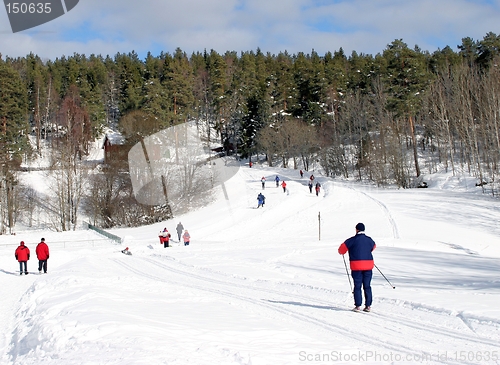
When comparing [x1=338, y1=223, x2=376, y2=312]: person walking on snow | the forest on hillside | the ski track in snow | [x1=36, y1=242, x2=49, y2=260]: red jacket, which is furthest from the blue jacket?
the forest on hillside

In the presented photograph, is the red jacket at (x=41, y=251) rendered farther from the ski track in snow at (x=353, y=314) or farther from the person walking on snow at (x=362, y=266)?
the person walking on snow at (x=362, y=266)

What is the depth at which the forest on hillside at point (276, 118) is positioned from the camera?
137 feet

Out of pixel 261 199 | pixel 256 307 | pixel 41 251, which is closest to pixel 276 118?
pixel 261 199

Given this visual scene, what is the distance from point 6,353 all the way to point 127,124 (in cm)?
3205

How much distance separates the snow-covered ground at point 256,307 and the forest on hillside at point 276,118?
19.4 meters

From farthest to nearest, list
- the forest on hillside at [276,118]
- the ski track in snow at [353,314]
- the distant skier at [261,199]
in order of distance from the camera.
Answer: the forest on hillside at [276,118] < the distant skier at [261,199] < the ski track in snow at [353,314]

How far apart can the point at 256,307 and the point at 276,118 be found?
67.4 meters

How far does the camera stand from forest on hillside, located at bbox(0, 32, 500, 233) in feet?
137

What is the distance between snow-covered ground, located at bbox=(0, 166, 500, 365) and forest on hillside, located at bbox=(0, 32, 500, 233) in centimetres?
1936

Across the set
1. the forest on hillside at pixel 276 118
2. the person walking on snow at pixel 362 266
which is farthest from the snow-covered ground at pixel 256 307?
the forest on hillside at pixel 276 118

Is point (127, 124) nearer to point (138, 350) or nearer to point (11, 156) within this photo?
point (11, 156)

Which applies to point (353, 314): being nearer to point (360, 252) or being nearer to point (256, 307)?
point (360, 252)

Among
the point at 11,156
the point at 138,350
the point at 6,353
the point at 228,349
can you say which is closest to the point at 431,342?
the point at 228,349

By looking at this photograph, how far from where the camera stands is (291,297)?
9.28m
